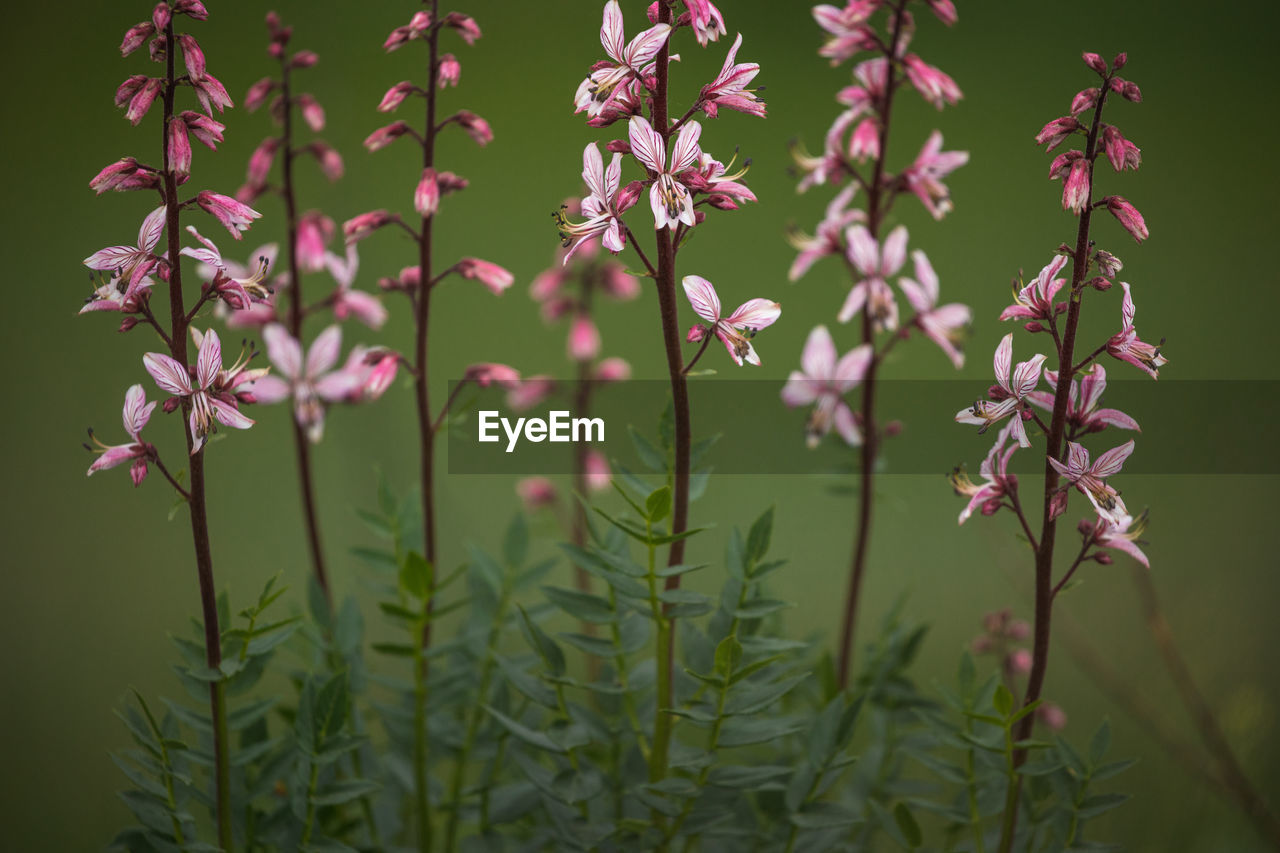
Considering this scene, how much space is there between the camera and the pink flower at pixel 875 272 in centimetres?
126

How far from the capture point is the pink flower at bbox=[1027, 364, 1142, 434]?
102 cm

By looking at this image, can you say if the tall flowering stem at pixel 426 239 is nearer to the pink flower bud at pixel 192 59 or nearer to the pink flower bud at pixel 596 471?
the pink flower bud at pixel 192 59

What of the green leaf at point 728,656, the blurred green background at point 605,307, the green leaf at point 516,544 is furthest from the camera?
the blurred green background at point 605,307

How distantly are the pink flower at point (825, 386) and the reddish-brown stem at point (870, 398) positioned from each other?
22 millimetres

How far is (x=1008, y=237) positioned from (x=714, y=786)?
2044 mm

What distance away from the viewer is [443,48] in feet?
10.2

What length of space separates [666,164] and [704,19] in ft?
0.51

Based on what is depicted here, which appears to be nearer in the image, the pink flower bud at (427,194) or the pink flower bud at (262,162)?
the pink flower bud at (427,194)

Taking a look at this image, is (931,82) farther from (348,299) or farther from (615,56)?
(348,299)

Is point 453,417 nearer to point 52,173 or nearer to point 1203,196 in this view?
point 52,173

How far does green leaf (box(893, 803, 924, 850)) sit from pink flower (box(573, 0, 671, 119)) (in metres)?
0.88

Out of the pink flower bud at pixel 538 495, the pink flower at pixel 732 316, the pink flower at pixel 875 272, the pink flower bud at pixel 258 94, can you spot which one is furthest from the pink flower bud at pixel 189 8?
the pink flower bud at pixel 538 495

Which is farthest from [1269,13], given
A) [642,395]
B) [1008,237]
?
[642,395]

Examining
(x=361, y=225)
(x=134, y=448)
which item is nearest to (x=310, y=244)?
(x=361, y=225)
